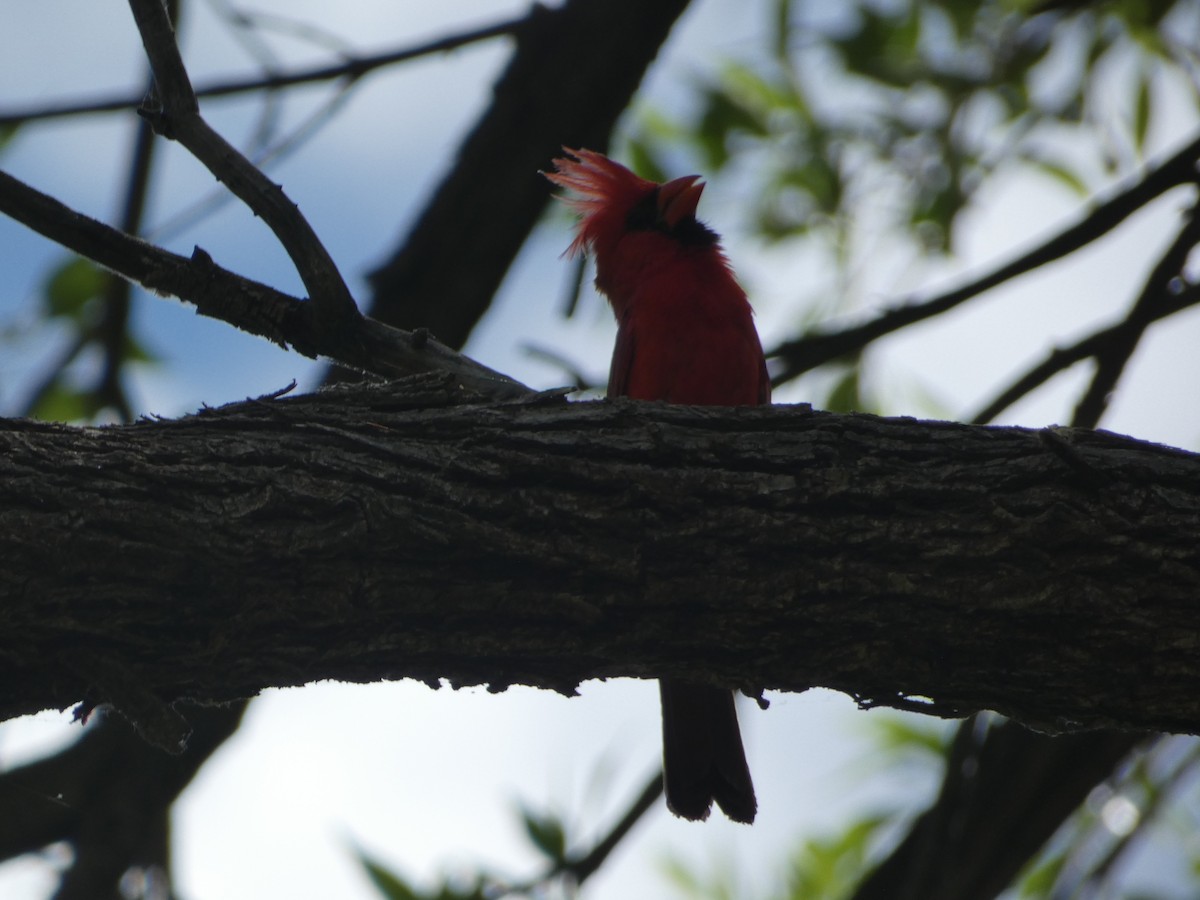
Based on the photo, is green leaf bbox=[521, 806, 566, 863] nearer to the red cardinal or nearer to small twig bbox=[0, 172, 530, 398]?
the red cardinal

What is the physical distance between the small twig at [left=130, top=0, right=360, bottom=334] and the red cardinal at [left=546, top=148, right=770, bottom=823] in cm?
159

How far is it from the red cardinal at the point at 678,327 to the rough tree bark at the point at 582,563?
107 centimetres

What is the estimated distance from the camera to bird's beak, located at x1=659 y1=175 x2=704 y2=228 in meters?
5.04

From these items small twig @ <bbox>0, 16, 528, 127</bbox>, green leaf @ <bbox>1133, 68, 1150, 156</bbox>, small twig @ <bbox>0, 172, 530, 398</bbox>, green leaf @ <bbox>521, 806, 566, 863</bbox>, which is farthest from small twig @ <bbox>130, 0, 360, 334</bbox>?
green leaf @ <bbox>1133, 68, 1150, 156</bbox>

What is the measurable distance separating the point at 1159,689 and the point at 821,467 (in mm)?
819

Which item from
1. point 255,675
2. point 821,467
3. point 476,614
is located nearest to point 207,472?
point 255,675

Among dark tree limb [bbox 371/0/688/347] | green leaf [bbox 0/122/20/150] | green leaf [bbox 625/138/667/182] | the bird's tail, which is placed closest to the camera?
the bird's tail

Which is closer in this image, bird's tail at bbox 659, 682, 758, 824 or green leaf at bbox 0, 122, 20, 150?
bird's tail at bbox 659, 682, 758, 824

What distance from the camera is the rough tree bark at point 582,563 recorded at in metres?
2.44

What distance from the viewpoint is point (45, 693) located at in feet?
8.11

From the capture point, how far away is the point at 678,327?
441cm

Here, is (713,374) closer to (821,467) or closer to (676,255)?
(676,255)

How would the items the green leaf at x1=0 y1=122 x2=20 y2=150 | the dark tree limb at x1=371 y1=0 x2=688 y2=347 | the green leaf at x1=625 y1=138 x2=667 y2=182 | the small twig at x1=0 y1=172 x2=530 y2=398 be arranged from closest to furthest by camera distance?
the small twig at x1=0 y1=172 x2=530 y2=398 → the green leaf at x1=0 y1=122 x2=20 y2=150 → the dark tree limb at x1=371 y1=0 x2=688 y2=347 → the green leaf at x1=625 y1=138 x2=667 y2=182

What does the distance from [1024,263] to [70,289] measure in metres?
3.67
